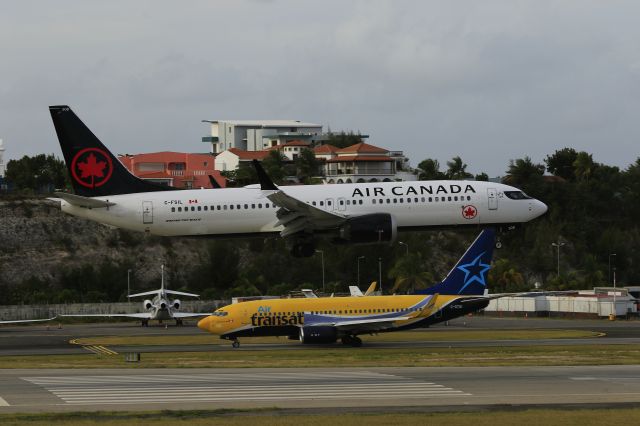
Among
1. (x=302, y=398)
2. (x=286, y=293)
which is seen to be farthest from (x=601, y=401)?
(x=286, y=293)

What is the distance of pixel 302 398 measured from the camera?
44.3 meters

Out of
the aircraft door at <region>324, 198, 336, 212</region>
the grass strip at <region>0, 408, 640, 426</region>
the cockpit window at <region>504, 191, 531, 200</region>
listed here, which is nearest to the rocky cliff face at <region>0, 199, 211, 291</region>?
the aircraft door at <region>324, 198, 336, 212</region>

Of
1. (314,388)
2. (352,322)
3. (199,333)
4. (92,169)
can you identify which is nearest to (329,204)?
(352,322)

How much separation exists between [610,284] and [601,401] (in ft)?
342

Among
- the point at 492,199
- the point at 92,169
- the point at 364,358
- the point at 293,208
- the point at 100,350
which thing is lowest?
the point at 364,358

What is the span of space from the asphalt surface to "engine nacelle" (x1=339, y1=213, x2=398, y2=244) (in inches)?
264

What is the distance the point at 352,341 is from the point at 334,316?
2.11 meters

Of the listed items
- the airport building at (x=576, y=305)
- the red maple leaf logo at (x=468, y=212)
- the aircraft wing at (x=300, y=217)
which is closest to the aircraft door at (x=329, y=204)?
the aircraft wing at (x=300, y=217)

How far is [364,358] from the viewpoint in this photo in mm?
63250

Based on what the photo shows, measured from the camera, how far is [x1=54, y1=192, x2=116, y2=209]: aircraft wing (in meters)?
74.9

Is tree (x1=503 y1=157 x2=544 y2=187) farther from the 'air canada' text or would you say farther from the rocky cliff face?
the 'air canada' text

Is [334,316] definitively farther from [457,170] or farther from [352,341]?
[457,170]

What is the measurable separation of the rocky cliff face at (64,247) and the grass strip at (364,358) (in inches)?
2998

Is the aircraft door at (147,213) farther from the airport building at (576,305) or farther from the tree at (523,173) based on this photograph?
the tree at (523,173)
